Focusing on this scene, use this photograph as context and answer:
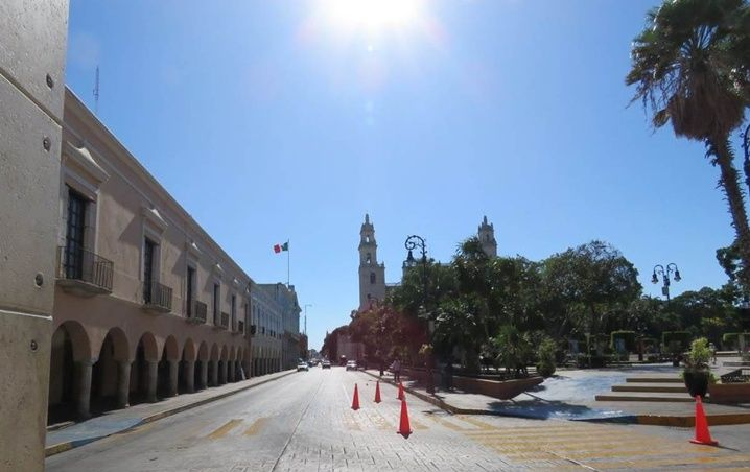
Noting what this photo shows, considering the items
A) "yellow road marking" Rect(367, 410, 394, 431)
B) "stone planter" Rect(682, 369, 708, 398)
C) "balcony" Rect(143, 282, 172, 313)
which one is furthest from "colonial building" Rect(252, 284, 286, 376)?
"stone planter" Rect(682, 369, 708, 398)

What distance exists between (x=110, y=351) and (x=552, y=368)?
64.0 feet

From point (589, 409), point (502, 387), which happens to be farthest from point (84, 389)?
point (589, 409)

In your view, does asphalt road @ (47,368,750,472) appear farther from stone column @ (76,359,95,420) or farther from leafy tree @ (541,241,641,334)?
leafy tree @ (541,241,641,334)

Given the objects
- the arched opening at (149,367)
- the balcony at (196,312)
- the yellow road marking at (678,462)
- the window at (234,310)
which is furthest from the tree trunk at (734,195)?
the window at (234,310)

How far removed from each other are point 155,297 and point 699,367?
19923 millimetres

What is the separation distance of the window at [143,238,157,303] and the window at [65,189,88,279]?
221 inches

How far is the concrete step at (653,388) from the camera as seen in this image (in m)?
21.3

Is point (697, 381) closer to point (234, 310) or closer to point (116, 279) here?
point (116, 279)

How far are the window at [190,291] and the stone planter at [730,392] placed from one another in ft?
76.6

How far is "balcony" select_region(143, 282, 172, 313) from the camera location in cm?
2453

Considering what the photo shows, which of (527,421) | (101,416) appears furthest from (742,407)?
(101,416)

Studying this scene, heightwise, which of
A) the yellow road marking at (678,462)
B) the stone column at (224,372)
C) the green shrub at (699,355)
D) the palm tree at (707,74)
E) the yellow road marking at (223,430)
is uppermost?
the palm tree at (707,74)

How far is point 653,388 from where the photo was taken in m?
21.6

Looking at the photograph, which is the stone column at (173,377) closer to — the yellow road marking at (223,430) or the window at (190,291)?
the window at (190,291)
